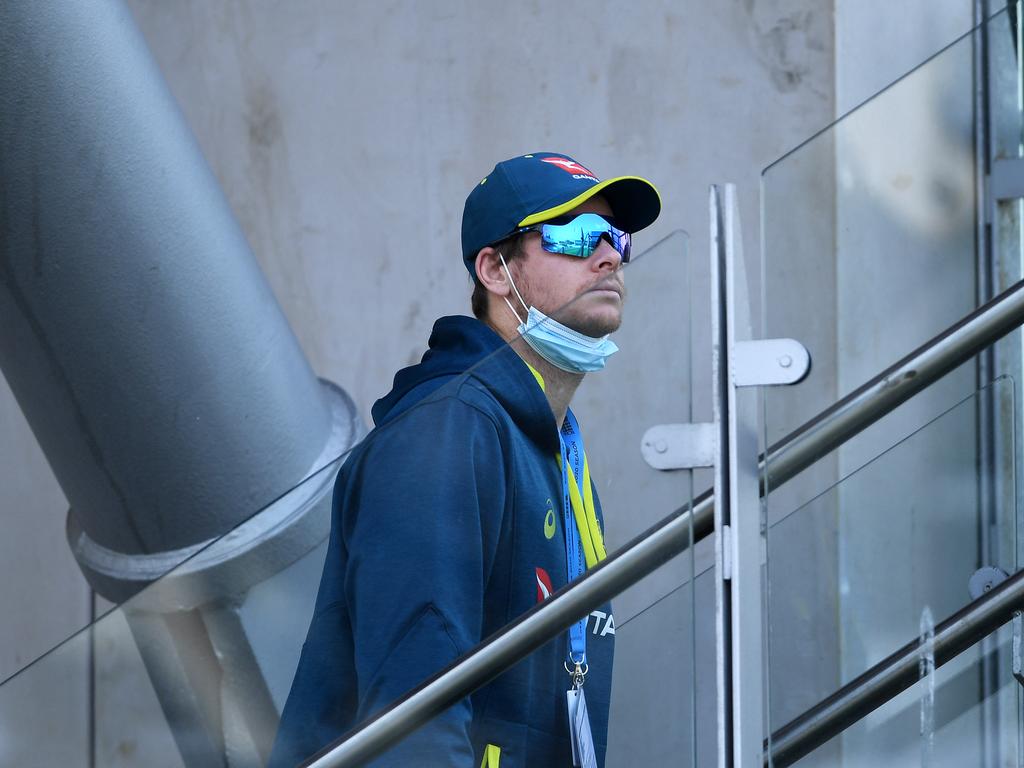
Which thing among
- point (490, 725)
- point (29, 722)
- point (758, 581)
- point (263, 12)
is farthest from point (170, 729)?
point (263, 12)

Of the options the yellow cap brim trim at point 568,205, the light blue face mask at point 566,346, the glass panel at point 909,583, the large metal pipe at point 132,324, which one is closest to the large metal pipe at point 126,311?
the large metal pipe at point 132,324

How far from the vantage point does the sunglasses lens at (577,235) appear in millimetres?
1775

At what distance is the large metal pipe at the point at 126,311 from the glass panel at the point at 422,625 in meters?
0.53

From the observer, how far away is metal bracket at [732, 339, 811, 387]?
128cm

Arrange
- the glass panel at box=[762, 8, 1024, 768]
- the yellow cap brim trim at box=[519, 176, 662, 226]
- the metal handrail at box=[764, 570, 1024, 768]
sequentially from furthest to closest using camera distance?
the yellow cap brim trim at box=[519, 176, 662, 226] → the metal handrail at box=[764, 570, 1024, 768] → the glass panel at box=[762, 8, 1024, 768]

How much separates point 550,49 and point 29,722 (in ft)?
7.38

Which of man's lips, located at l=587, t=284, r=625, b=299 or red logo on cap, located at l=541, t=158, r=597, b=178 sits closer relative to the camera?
man's lips, located at l=587, t=284, r=625, b=299

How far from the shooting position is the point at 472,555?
54.5 inches

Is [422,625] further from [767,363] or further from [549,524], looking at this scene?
[767,363]

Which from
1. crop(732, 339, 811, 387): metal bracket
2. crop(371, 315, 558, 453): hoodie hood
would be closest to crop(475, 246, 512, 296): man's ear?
crop(371, 315, 558, 453): hoodie hood

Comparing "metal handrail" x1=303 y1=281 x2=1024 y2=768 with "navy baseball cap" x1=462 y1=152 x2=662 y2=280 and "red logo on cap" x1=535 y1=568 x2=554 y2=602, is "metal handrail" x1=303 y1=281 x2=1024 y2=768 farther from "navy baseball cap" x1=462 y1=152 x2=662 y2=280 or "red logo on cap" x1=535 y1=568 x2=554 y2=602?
"navy baseball cap" x1=462 y1=152 x2=662 y2=280

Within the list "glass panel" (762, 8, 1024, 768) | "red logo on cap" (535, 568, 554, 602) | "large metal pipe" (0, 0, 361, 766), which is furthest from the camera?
"large metal pipe" (0, 0, 361, 766)

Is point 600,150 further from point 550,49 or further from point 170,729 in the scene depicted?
point 170,729

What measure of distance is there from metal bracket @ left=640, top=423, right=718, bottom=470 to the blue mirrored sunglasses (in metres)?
0.47
